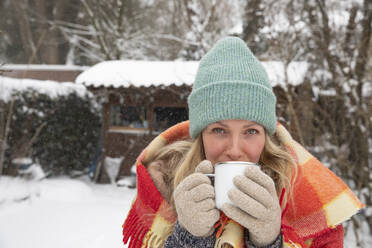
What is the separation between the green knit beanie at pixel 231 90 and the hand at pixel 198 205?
0.33 meters

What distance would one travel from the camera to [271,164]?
1.34 metres

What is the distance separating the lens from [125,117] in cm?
817

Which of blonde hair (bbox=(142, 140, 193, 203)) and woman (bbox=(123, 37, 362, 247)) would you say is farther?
blonde hair (bbox=(142, 140, 193, 203))

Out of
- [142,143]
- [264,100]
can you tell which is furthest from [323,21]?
[142,143]

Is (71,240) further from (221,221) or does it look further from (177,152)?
(221,221)

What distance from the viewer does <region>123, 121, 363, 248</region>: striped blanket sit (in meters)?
1.24

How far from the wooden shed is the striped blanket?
5017mm

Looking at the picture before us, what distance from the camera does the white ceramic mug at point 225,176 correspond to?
0.93m

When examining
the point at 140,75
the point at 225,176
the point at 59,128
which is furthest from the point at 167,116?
the point at 225,176

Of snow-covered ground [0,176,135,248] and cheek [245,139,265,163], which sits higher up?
cheek [245,139,265,163]

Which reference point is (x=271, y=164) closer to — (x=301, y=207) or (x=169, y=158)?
(x=301, y=207)

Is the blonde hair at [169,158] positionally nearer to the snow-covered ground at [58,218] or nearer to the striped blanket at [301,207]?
the striped blanket at [301,207]

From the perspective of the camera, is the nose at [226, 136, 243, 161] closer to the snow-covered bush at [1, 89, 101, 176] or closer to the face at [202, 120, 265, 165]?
the face at [202, 120, 265, 165]

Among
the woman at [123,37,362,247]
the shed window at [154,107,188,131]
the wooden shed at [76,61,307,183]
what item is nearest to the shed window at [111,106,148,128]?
the wooden shed at [76,61,307,183]
